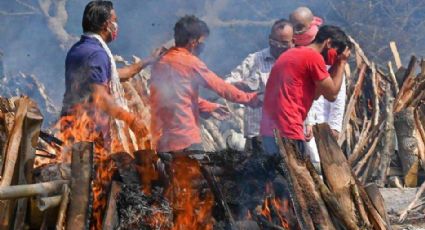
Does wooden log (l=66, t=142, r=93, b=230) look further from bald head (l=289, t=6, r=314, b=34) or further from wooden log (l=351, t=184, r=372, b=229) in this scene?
bald head (l=289, t=6, r=314, b=34)

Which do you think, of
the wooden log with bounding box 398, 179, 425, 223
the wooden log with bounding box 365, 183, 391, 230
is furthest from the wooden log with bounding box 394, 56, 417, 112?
the wooden log with bounding box 365, 183, 391, 230

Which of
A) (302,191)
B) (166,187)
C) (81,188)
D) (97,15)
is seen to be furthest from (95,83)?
(302,191)

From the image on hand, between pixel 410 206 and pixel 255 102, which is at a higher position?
pixel 255 102

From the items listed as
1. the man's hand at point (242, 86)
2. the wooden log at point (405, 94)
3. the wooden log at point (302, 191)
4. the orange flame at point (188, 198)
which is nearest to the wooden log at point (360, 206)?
the wooden log at point (302, 191)

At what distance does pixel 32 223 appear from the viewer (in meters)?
3.54

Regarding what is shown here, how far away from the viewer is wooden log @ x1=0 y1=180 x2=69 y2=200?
3237mm

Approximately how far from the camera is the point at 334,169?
405cm

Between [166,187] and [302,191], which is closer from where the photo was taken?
[302,191]

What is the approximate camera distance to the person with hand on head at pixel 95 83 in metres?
4.86

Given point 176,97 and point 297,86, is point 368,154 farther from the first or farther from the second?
point 176,97

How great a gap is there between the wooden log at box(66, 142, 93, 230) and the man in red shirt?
86.6 inches

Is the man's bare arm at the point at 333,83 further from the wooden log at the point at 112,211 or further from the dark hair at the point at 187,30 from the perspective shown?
the wooden log at the point at 112,211

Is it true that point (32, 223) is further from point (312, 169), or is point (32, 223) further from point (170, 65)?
point (170, 65)

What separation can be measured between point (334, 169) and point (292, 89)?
1638mm
